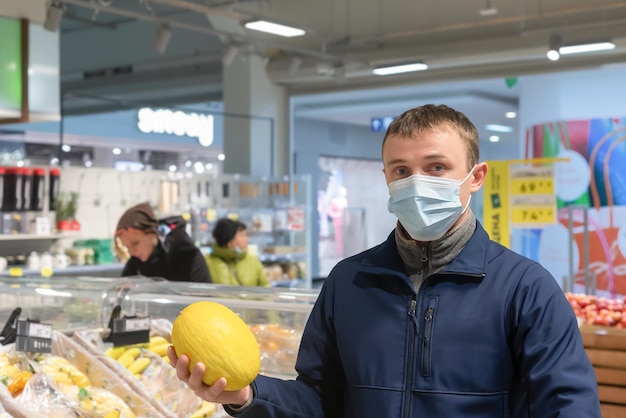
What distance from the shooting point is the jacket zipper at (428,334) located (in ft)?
5.58

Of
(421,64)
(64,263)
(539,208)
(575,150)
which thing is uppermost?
(421,64)

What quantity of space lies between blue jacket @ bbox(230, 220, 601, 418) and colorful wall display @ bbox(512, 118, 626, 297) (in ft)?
26.1

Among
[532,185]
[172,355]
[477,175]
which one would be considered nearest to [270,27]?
[532,185]

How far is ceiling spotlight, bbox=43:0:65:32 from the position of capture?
7.65 meters

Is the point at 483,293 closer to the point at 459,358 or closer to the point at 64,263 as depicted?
the point at 459,358

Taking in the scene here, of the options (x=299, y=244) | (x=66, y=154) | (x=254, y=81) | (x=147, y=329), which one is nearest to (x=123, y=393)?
(x=147, y=329)

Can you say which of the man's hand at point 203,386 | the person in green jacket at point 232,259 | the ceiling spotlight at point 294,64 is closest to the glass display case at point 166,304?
the man's hand at point 203,386

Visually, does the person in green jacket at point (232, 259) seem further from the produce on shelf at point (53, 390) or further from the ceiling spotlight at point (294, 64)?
the produce on shelf at point (53, 390)

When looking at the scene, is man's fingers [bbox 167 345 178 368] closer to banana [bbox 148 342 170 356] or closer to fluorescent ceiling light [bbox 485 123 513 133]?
banana [bbox 148 342 170 356]

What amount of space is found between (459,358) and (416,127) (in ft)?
1.58

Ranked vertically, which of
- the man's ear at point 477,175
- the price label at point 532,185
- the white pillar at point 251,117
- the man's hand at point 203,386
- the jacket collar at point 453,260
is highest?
the white pillar at point 251,117

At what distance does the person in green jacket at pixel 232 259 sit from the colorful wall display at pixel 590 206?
373 cm

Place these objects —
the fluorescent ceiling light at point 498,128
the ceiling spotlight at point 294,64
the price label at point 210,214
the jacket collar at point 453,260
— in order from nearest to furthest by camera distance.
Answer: the jacket collar at point 453,260 → the price label at point 210,214 → the ceiling spotlight at point 294,64 → the fluorescent ceiling light at point 498,128

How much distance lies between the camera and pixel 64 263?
963cm
